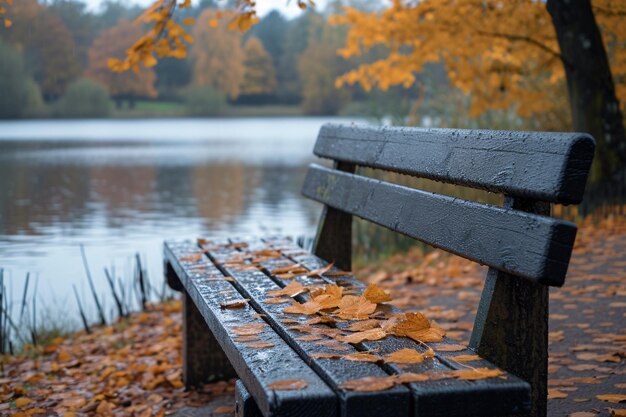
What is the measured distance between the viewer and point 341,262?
3264 mm

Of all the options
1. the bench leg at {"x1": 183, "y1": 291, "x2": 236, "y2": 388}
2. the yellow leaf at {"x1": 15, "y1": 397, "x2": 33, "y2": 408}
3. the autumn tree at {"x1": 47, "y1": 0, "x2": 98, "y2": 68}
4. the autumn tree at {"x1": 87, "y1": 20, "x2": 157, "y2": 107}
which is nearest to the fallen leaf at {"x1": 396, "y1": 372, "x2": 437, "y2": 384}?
the bench leg at {"x1": 183, "y1": 291, "x2": 236, "y2": 388}

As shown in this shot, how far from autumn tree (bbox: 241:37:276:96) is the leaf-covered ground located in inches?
2054

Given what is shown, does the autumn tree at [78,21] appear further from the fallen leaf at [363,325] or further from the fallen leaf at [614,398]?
the fallen leaf at [363,325]

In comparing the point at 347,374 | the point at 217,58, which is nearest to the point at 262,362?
the point at 347,374

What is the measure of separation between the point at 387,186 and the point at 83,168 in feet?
55.5

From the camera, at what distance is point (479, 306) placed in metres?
1.88

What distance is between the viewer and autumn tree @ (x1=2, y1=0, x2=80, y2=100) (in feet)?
140

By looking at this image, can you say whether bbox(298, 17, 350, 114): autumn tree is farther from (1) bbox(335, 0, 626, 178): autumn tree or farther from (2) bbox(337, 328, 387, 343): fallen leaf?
(2) bbox(337, 328, 387, 343): fallen leaf

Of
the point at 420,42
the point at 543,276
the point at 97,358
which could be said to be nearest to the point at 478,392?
the point at 543,276

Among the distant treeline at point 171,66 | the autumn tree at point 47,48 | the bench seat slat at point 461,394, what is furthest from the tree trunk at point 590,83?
the autumn tree at point 47,48

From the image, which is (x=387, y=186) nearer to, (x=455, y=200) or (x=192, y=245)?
(x=455, y=200)

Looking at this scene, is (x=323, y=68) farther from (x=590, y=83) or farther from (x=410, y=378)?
(x=410, y=378)

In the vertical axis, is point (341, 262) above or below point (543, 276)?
below

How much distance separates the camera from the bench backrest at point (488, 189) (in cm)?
Answer: 161
